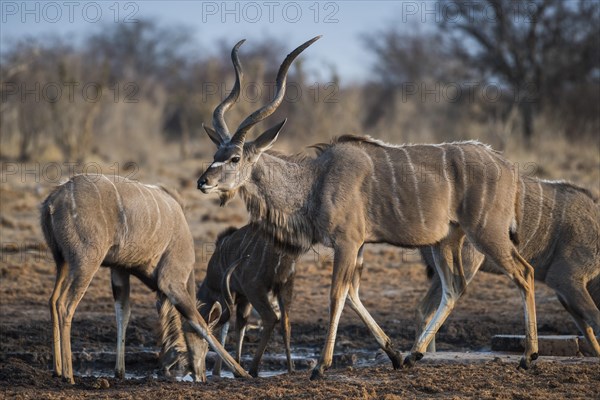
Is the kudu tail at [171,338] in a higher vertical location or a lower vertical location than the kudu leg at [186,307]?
lower

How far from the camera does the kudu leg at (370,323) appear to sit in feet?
16.8

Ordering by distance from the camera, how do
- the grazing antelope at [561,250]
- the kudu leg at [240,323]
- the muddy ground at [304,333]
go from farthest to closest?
the kudu leg at [240,323], the grazing antelope at [561,250], the muddy ground at [304,333]

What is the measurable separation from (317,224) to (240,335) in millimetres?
1450

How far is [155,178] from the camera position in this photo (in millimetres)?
12859

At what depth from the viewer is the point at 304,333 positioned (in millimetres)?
7125

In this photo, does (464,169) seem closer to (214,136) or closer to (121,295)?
(214,136)

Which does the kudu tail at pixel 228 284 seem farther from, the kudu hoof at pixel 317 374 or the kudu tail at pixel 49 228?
the kudu hoof at pixel 317 374

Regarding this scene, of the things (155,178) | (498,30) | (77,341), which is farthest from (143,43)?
(77,341)

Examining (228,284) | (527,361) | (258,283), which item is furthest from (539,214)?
(228,284)

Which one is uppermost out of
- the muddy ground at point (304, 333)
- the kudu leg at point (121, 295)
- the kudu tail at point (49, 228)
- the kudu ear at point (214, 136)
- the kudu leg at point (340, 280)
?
the kudu ear at point (214, 136)

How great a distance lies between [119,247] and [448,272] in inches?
73.3

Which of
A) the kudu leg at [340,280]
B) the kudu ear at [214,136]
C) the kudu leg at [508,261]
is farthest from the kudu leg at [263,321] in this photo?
the kudu leg at [508,261]

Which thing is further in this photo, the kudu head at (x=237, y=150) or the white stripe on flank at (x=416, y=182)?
the white stripe on flank at (x=416, y=182)

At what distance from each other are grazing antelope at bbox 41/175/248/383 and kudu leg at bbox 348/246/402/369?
2.48ft
